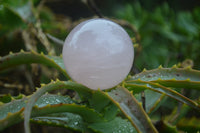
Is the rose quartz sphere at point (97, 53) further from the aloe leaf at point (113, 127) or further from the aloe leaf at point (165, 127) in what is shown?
the aloe leaf at point (165, 127)

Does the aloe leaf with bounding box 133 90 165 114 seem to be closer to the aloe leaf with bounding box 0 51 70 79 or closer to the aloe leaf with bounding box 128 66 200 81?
the aloe leaf with bounding box 128 66 200 81

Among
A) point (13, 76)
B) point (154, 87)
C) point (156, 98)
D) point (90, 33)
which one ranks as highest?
point (90, 33)

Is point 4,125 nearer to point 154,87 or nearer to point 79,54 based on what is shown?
point 79,54

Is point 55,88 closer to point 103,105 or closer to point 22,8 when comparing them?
point 103,105

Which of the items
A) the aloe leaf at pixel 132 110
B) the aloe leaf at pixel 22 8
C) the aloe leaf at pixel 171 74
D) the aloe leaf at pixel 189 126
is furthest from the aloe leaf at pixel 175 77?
the aloe leaf at pixel 22 8

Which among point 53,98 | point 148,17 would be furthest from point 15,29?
point 148,17

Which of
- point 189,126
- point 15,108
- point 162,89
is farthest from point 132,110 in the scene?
point 189,126

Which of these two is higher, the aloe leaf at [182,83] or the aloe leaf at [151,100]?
the aloe leaf at [182,83]
